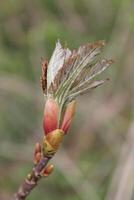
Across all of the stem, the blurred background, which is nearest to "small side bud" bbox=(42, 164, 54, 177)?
the stem

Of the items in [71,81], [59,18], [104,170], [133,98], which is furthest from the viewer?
[59,18]

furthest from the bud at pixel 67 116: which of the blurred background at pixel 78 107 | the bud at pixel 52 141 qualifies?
the blurred background at pixel 78 107

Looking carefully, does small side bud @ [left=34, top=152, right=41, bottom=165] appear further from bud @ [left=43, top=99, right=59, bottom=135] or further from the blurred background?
the blurred background

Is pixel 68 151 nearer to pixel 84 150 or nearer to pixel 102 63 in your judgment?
pixel 84 150

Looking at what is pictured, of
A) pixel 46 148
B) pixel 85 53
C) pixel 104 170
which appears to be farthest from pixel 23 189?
pixel 104 170

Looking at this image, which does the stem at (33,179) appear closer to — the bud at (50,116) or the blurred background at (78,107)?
the bud at (50,116)

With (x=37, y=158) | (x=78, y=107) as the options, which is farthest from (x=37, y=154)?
(x=78, y=107)
